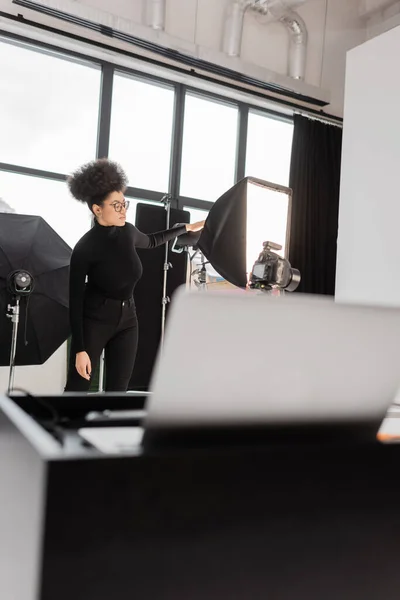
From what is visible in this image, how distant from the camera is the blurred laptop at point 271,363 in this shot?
1.33 ft

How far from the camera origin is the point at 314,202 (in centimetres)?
531

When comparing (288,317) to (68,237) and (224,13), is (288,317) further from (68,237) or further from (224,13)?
(224,13)

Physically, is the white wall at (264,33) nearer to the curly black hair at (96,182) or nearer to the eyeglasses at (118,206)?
the curly black hair at (96,182)

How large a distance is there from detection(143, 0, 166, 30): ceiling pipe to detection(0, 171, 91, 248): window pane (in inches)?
55.9

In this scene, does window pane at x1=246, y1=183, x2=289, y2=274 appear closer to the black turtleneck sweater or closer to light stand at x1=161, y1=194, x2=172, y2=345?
the black turtleneck sweater

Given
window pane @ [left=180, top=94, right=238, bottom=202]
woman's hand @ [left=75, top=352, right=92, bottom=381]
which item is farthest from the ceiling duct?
woman's hand @ [left=75, top=352, right=92, bottom=381]

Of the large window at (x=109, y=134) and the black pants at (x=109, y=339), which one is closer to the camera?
the black pants at (x=109, y=339)

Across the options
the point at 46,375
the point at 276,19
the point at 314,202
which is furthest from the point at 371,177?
the point at 46,375

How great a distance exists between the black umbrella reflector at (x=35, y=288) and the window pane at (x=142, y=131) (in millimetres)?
1587

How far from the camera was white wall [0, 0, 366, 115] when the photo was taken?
420cm

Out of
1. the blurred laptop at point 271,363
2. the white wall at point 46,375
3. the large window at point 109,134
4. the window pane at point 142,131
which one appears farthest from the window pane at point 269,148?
the blurred laptop at point 271,363

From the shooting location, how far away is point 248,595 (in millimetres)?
413

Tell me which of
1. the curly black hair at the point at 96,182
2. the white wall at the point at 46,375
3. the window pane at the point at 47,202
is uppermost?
the window pane at the point at 47,202

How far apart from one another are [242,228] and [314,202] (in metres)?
3.86
